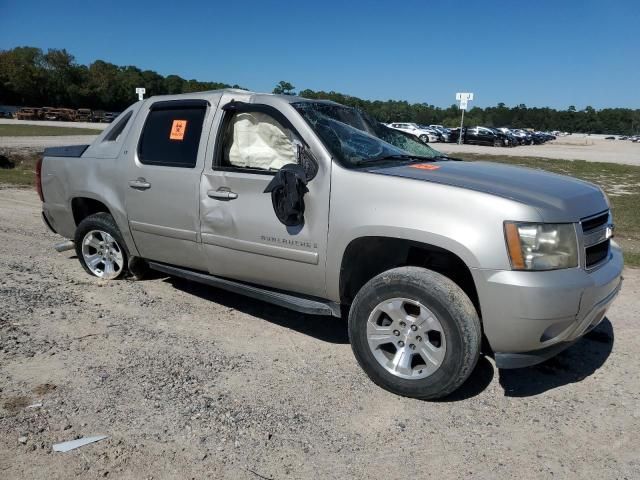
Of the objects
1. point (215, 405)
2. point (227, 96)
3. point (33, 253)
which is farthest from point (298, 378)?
point (33, 253)

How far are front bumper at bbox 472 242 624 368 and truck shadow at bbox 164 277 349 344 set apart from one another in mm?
1494

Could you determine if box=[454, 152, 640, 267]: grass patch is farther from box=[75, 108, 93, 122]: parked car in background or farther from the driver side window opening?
box=[75, 108, 93, 122]: parked car in background

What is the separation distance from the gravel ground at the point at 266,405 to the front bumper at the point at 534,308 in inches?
17.6

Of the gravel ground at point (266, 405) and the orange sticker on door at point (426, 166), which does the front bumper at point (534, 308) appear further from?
the orange sticker on door at point (426, 166)

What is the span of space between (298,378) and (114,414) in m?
1.16

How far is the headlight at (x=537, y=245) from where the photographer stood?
3.00m

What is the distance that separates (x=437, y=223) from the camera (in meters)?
3.18

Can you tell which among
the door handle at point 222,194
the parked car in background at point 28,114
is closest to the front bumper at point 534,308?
the door handle at point 222,194

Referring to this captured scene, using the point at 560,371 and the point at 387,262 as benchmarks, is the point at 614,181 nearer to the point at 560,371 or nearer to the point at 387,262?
the point at 560,371

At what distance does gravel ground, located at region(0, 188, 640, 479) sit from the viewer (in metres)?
2.75

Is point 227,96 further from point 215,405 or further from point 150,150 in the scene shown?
point 215,405

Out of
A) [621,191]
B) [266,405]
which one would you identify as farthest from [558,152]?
[266,405]

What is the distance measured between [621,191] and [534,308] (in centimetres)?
1277

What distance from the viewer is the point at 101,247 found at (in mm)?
5457
